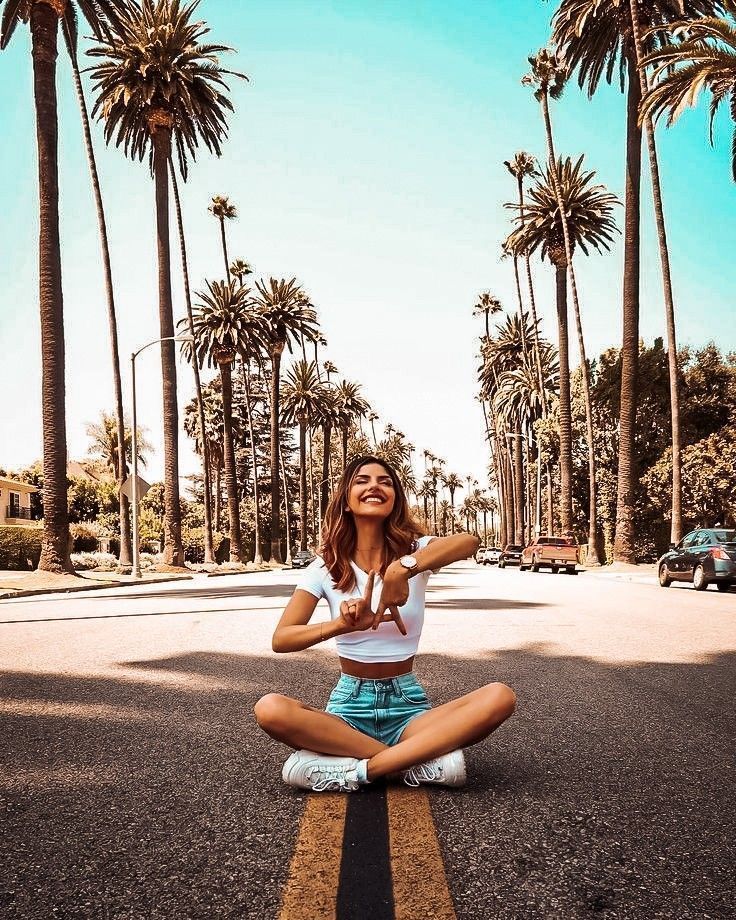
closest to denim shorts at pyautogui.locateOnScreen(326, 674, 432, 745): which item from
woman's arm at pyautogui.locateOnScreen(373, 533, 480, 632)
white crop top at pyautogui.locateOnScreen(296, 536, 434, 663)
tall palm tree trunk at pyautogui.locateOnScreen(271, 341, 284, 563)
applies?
white crop top at pyautogui.locateOnScreen(296, 536, 434, 663)

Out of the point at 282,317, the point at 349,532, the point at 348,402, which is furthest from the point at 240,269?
the point at 349,532

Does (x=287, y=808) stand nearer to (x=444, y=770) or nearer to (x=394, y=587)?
(x=444, y=770)

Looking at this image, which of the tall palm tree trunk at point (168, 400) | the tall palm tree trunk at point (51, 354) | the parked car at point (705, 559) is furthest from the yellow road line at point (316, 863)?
the tall palm tree trunk at point (168, 400)

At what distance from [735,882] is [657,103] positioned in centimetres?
3349

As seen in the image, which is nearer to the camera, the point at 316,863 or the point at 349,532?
the point at 316,863

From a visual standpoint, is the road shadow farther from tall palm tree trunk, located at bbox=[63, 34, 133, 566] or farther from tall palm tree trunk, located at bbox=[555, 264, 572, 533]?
tall palm tree trunk, located at bbox=[555, 264, 572, 533]

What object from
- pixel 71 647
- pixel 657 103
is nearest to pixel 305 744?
pixel 71 647

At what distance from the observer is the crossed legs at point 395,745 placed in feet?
13.2

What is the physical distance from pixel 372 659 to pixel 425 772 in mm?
556

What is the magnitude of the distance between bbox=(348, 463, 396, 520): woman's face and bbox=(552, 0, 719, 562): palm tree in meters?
35.3

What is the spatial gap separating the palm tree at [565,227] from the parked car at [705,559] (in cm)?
2220

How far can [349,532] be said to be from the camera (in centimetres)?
460

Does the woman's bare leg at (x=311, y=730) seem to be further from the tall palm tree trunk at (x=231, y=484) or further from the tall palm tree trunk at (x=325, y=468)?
the tall palm tree trunk at (x=325, y=468)

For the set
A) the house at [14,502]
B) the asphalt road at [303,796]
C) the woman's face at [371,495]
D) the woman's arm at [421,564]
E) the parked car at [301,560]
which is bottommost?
the parked car at [301,560]
